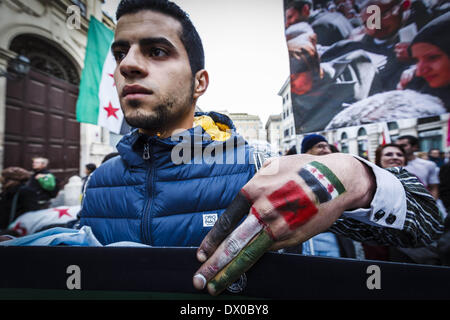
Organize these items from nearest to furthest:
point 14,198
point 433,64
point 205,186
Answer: point 205,186
point 433,64
point 14,198

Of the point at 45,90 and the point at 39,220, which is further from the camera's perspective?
the point at 45,90

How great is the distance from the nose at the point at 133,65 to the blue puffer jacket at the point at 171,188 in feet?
0.95

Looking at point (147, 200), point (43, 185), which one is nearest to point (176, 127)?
point (147, 200)

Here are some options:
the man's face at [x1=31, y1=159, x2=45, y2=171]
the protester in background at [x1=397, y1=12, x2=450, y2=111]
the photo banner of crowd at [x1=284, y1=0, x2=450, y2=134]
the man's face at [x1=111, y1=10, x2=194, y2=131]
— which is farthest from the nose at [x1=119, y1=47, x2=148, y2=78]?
the man's face at [x1=31, y1=159, x2=45, y2=171]

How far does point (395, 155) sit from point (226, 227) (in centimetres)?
334

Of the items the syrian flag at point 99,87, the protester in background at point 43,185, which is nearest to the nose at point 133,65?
the syrian flag at point 99,87

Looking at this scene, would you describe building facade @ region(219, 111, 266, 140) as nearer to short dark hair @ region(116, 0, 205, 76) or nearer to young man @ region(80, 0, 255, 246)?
young man @ region(80, 0, 255, 246)

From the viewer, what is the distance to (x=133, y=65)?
35.2 inches

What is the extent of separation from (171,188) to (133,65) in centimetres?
55

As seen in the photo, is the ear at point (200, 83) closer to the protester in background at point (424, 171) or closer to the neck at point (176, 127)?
the neck at point (176, 127)

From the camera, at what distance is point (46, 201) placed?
4340mm

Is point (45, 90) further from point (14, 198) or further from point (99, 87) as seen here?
point (99, 87)

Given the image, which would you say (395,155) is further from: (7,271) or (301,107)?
(7,271)

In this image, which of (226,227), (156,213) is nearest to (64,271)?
(156,213)
